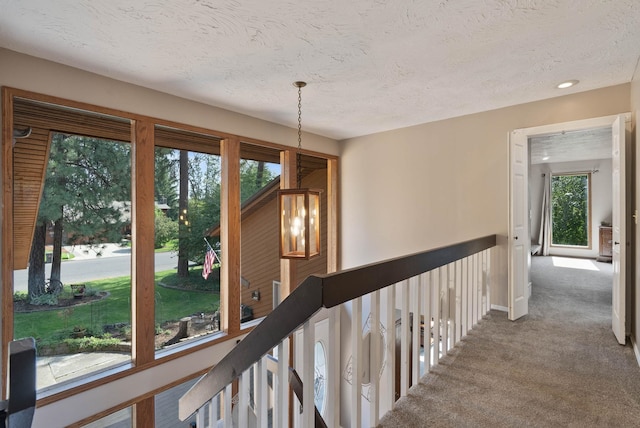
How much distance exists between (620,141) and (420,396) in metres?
2.82

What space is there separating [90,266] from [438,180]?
4.16 metres

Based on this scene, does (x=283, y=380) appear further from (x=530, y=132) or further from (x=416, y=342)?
(x=530, y=132)

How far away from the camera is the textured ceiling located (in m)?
1.93

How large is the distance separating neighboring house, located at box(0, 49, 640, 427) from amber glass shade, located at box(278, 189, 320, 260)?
1.23 metres

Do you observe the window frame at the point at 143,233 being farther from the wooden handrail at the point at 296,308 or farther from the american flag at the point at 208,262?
the wooden handrail at the point at 296,308

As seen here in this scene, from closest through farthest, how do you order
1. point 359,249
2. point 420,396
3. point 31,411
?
point 31,411 → point 420,396 → point 359,249

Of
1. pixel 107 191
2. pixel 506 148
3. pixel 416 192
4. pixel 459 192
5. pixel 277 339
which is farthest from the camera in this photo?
pixel 416 192

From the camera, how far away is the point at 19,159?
101 inches

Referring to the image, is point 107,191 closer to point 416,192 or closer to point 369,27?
point 369,27

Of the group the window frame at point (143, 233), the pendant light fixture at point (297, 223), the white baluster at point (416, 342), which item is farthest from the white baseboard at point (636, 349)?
the window frame at point (143, 233)

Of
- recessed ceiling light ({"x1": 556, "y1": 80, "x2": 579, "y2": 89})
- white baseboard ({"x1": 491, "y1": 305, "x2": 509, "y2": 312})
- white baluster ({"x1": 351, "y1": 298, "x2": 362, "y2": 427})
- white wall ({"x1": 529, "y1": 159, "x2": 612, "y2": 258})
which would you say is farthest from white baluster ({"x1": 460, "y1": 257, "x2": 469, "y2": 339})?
white wall ({"x1": 529, "y1": 159, "x2": 612, "y2": 258})

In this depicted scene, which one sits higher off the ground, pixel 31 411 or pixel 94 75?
pixel 94 75

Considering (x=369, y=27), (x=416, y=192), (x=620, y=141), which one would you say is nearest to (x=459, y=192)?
(x=416, y=192)

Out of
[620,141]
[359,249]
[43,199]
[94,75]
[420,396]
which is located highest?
[94,75]
